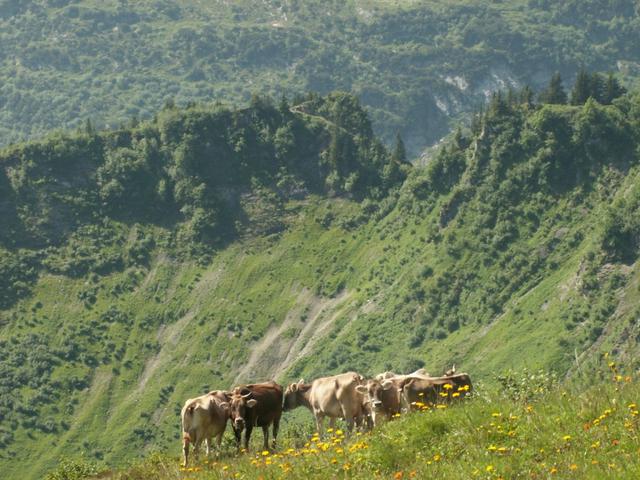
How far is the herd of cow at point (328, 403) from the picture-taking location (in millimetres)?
48844

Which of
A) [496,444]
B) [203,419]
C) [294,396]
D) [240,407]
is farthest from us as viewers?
[294,396]

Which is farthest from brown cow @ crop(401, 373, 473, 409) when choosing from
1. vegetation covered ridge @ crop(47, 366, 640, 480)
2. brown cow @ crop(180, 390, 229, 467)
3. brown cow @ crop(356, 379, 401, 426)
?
brown cow @ crop(180, 390, 229, 467)

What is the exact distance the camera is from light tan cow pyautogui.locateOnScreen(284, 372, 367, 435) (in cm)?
5212

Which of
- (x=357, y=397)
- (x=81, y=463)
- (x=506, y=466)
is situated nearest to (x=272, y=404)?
(x=357, y=397)

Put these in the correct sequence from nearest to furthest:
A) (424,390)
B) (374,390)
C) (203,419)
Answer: (424,390) < (374,390) < (203,419)

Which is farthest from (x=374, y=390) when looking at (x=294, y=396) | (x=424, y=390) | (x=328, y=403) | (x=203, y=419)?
(x=294, y=396)

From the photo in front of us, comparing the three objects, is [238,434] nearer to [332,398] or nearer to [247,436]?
[247,436]

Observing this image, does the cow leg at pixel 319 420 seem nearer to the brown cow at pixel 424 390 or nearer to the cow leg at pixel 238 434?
the cow leg at pixel 238 434

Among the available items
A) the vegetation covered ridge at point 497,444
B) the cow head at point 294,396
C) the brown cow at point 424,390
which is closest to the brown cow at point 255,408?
the cow head at point 294,396

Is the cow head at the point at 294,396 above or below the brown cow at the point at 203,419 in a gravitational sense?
below

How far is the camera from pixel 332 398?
53.5 meters

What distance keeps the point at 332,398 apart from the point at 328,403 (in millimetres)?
385

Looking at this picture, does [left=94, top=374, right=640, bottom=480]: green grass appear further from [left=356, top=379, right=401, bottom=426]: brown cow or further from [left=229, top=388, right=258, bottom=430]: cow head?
[left=229, top=388, right=258, bottom=430]: cow head

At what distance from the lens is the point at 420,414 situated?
39.5m
